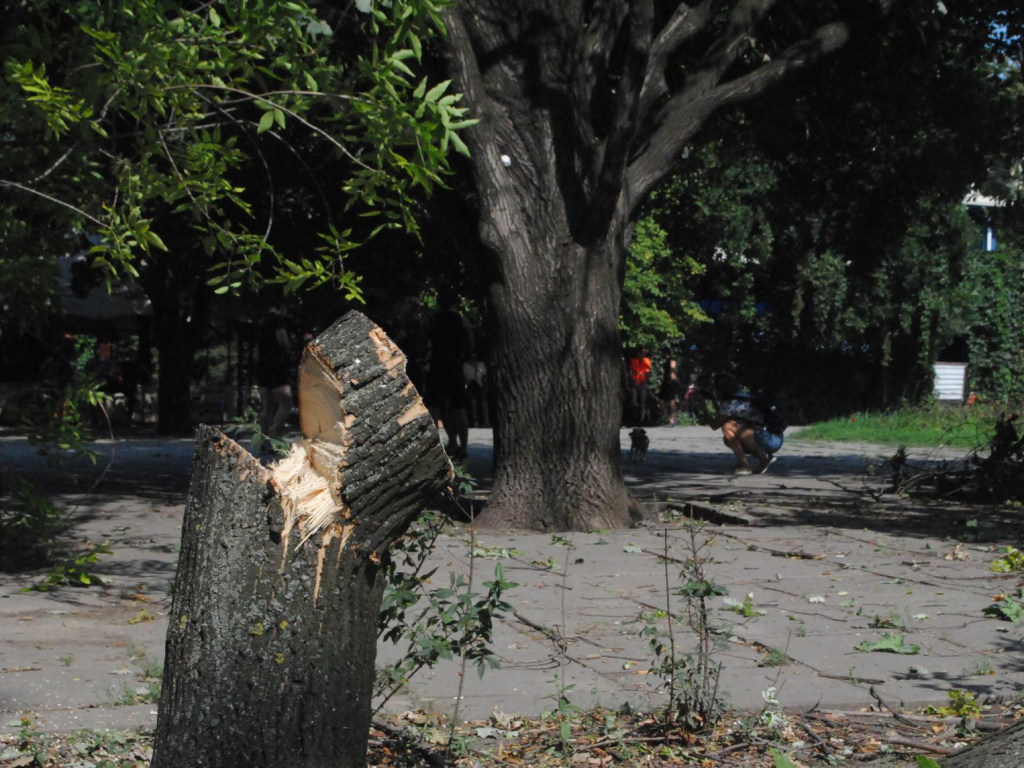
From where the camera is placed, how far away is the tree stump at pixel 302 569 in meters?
3.14

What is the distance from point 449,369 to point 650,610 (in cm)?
788

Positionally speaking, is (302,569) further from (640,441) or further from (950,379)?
(950,379)

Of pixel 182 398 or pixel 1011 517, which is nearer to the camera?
pixel 1011 517

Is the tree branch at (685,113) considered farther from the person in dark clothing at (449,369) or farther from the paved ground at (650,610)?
the person in dark clothing at (449,369)

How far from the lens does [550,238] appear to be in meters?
9.41

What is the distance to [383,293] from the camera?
1506 cm

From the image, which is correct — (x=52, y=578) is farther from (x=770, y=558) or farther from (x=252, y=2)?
(x=770, y=558)

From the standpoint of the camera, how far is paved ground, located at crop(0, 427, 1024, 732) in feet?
16.8

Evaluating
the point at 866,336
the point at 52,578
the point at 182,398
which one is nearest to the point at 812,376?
the point at 866,336

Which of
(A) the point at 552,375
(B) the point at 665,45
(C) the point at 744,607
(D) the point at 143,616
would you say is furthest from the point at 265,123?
(B) the point at 665,45

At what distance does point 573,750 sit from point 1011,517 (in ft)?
25.3

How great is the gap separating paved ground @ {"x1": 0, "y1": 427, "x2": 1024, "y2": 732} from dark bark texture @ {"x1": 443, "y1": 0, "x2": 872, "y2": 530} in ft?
1.73

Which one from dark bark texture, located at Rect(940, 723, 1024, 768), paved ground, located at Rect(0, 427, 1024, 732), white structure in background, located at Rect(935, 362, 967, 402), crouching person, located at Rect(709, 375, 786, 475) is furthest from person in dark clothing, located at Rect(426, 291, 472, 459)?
white structure in background, located at Rect(935, 362, 967, 402)

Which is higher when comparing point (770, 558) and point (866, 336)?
point (866, 336)
